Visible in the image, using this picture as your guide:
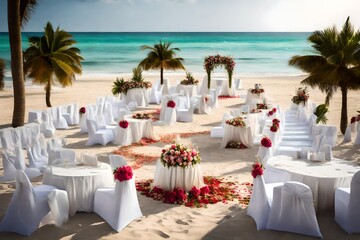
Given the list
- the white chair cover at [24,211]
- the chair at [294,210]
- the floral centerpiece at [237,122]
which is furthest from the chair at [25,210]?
the floral centerpiece at [237,122]

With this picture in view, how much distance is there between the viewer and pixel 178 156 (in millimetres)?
8031

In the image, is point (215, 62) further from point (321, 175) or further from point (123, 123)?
point (321, 175)

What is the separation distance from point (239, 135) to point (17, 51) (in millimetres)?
7162

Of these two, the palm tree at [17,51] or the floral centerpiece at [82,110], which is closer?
the palm tree at [17,51]

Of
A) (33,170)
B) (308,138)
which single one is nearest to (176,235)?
(33,170)

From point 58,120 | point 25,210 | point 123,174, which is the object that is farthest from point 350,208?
point 58,120

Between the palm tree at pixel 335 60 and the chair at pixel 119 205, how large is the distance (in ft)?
26.8

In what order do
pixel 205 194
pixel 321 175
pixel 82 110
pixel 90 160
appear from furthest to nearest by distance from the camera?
1. pixel 82 110
2. pixel 205 194
3. pixel 90 160
4. pixel 321 175

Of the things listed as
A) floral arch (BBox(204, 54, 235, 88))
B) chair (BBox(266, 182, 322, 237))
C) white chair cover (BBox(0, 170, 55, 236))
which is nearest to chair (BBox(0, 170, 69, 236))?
white chair cover (BBox(0, 170, 55, 236))

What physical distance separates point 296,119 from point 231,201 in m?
7.52

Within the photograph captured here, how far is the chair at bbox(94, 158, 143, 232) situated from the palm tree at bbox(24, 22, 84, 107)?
11.2m

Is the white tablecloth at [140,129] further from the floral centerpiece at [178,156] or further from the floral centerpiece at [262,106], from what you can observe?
the floral centerpiece at [178,156]

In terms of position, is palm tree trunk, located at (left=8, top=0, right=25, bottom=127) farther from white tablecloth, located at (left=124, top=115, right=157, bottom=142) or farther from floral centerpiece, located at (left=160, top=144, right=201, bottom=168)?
floral centerpiece, located at (left=160, top=144, right=201, bottom=168)

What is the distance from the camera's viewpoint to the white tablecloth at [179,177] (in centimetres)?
808
